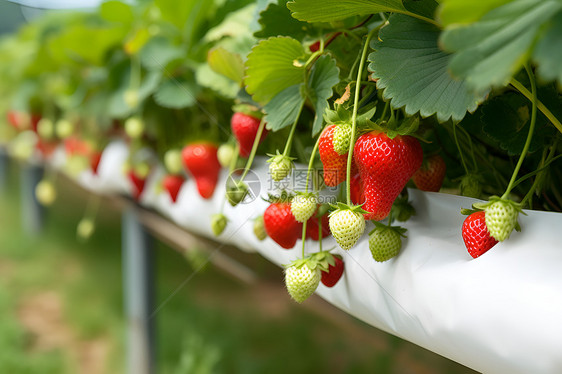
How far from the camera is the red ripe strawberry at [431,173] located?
1.36ft

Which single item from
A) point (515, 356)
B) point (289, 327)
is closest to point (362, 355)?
point (289, 327)

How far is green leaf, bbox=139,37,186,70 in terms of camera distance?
78cm

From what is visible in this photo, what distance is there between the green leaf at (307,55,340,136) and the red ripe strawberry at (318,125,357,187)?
1.7 inches

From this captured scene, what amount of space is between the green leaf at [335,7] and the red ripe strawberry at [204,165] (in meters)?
0.43

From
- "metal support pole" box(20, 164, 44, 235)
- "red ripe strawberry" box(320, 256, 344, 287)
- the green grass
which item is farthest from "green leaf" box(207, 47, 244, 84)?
"metal support pole" box(20, 164, 44, 235)

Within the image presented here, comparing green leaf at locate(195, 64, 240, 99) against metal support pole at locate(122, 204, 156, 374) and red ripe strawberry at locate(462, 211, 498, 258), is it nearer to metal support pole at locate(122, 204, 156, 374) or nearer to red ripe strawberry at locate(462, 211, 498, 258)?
red ripe strawberry at locate(462, 211, 498, 258)

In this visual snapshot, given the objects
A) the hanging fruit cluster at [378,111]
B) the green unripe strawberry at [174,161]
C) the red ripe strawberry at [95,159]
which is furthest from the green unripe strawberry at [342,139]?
the red ripe strawberry at [95,159]

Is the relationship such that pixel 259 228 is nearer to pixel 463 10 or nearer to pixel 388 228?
pixel 388 228

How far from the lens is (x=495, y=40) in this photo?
203 millimetres

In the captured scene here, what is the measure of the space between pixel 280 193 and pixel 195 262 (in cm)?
74

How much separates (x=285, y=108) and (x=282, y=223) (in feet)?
0.35

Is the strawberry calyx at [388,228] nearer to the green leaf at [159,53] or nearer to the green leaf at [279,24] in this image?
the green leaf at [279,24]

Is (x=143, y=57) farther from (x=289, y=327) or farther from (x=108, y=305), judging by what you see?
(x=108, y=305)

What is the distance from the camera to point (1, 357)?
167 cm
